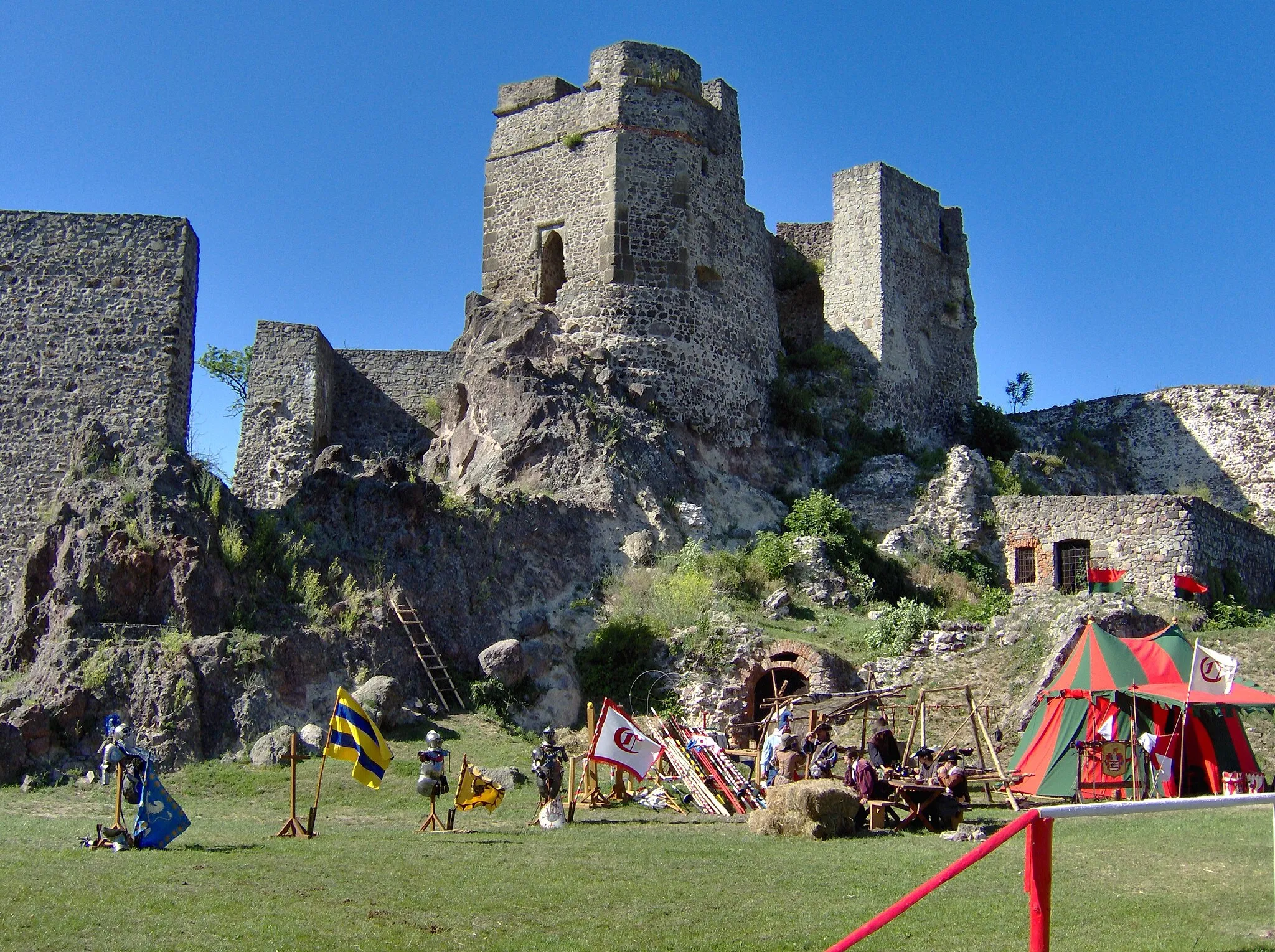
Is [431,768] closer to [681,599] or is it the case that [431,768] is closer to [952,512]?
[681,599]

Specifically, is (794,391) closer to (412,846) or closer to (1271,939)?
(412,846)

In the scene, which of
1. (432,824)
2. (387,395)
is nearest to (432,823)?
(432,824)

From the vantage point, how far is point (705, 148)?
100ft

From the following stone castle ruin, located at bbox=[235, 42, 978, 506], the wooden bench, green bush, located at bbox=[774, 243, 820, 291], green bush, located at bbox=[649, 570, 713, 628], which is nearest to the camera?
the wooden bench

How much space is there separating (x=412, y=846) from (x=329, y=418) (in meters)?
17.8

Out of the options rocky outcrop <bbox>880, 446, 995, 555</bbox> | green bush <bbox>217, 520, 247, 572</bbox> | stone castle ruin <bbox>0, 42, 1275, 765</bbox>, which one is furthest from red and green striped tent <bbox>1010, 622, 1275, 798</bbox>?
green bush <bbox>217, 520, 247, 572</bbox>


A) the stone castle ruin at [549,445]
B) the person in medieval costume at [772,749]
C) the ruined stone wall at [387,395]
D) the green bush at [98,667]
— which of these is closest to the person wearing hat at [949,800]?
the person in medieval costume at [772,749]

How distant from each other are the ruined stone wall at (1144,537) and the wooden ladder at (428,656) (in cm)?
1298

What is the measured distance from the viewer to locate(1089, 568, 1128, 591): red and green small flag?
89.2 ft

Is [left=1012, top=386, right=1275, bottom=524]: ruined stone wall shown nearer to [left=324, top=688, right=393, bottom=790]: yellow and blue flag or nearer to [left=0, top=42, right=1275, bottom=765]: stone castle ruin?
[left=0, top=42, right=1275, bottom=765]: stone castle ruin

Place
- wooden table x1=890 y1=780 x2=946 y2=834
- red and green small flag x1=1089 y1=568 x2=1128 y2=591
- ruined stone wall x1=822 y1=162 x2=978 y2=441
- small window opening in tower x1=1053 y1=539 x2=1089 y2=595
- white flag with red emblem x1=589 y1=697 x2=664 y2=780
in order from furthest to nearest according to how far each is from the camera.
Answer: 1. ruined stone wall x1=822 y1=162 x2=978 y2=441
2. small window opening in tower x1=1053 y1=539 x2=1089 y2=595
3. red and green small flag x1=1089 y1=568 x2=1128 y2=591
4. white flag with red emblem x1=589 y1=697 x2=664 y2=780
5. wooden table x1=890 y1=780 x2=946 y2=834

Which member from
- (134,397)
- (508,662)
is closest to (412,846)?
(508,662)

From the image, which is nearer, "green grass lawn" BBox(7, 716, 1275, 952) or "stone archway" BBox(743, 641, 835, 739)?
"green grass lawn" BBox(7, 716, 1275, 952)

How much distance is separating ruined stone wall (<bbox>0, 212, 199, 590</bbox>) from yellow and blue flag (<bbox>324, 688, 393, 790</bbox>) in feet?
30.2
